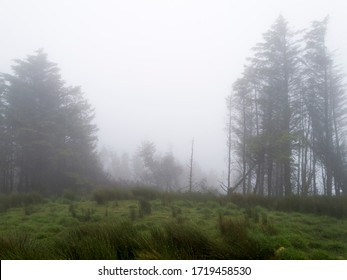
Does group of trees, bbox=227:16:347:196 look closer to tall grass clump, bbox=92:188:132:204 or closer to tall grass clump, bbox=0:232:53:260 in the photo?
tall grass clump, bbox=92:188:132:204

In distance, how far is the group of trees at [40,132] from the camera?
77.9ft

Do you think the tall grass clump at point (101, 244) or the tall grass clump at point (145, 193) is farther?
the tall grass clump at point (145, 193)

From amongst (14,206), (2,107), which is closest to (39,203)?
(14,206)

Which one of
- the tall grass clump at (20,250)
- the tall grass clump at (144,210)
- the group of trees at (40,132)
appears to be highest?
the group of trees at (40,132)

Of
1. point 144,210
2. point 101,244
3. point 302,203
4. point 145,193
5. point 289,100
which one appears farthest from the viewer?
point 289,100

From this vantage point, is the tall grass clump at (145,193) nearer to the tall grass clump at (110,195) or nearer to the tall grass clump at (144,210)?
the tall grass clump at (110,195)

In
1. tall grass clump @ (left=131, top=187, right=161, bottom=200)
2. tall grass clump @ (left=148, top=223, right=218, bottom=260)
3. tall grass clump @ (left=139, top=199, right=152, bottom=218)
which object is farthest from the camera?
tall grass clump @ (left=131, top=187, right=161, bottom=200)

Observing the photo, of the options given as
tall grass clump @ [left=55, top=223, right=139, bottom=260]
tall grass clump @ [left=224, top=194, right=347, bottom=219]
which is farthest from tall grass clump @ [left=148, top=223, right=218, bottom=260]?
tall grass clump @ [left=224, top=194, right=347, bottom=219]

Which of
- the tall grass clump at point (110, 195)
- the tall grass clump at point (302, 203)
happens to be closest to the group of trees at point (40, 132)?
the tall grass clump at point (110, 195)

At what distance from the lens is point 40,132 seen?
23359mm

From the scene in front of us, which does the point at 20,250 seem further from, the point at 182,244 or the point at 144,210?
the point at 144,210

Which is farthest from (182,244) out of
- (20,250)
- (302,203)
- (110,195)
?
(110,195)

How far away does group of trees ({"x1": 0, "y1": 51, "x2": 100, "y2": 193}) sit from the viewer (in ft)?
77.9

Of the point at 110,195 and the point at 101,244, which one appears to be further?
the point at 110,195
